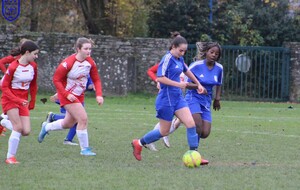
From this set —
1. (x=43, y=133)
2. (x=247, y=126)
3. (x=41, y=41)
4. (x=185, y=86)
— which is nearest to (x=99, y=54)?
(x=41, y=41)

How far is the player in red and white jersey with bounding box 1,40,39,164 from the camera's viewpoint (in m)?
11.0

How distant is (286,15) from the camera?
119 ft

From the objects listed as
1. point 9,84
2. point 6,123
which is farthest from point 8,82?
point 6,123

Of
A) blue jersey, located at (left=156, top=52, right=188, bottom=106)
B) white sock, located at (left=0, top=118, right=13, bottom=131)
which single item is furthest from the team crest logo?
blue jersey, located at (left=156, top=52, right=188, bottom=106)

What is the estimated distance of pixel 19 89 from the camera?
442 inches

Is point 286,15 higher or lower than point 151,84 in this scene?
higher

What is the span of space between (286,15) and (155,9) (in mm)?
6082

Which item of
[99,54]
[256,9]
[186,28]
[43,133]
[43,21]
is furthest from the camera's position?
[43,21]

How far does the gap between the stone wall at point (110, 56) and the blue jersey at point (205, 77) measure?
18143mm

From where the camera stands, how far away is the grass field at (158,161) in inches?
352

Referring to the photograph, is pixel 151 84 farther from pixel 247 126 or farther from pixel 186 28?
pixel 247 126

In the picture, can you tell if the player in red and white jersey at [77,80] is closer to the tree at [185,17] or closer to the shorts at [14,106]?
the shorts at [14,106]

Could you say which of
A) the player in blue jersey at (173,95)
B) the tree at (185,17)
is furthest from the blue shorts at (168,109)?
the tree at (185,17)

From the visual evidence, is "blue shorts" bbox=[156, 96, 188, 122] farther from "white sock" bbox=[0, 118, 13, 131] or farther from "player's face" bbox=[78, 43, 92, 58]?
"white sock" bbox=[0, 118, 13, 131]
